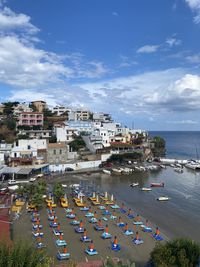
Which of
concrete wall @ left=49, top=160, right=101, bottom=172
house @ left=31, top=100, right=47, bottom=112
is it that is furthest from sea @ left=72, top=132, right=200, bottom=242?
house @ left=31, top=100, right=47, bottom=112

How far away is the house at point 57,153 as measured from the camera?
69.1m

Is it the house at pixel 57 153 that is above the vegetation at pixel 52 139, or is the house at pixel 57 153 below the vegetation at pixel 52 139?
below

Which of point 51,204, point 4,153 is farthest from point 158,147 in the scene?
point 51,204

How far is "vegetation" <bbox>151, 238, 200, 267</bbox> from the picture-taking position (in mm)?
19052

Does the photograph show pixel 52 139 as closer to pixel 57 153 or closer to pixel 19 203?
pixel 57 153

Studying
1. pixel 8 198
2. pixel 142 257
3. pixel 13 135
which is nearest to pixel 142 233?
pixel 142 257

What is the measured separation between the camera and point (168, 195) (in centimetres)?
4916

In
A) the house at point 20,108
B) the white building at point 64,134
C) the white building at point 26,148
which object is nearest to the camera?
the white building at point 26,148

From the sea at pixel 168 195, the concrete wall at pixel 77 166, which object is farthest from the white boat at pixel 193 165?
the concrete wall at pixel 77 166

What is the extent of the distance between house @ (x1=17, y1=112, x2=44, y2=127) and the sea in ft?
116

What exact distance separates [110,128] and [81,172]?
40.0 m

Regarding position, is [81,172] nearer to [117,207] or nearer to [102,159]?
[102,159]

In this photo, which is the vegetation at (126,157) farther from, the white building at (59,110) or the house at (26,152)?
the white building at (59,110)

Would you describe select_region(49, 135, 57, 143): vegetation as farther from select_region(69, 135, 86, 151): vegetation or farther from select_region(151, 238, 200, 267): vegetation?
select_region(151, 238, 200, 267): vegetation
